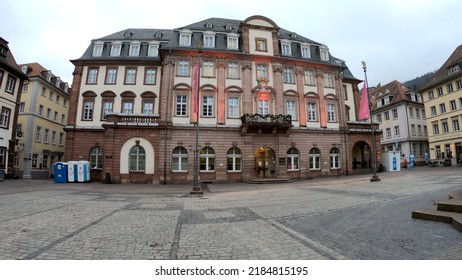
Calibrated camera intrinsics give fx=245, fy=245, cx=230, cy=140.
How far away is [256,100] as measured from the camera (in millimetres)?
25938

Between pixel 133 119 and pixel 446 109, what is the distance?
45016 mm

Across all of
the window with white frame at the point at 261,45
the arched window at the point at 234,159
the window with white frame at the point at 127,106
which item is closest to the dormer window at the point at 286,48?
the window with white frame at the point at 261,45

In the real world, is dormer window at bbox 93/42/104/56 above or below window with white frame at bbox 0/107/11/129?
above

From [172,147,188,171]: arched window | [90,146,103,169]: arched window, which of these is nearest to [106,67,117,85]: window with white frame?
[90,146,103,169]: arched window

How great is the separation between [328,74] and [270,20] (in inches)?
365

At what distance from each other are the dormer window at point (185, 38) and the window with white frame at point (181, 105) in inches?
235

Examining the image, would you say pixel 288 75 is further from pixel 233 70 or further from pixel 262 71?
pixel 233 70

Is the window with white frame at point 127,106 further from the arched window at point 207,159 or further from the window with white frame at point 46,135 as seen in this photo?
the window with white frame at point 46,135

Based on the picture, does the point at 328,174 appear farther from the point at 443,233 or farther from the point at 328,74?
the point at 443,233

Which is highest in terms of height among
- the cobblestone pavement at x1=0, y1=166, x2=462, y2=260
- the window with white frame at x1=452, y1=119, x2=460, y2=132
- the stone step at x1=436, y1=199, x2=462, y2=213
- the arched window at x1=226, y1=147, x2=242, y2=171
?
the window with white frame at x1=452, y1=119, x2=460, y2=132

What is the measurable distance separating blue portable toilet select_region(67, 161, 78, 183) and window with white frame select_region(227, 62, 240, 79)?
716 inches

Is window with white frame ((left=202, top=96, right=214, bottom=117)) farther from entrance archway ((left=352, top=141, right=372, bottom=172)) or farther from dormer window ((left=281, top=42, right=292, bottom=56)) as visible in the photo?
entrance archway ((left=352, top=141, right=372, bottom=172))

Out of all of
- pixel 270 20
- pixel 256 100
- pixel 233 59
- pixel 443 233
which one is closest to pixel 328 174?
pixel 256 100

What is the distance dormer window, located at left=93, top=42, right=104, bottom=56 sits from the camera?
28.8m
